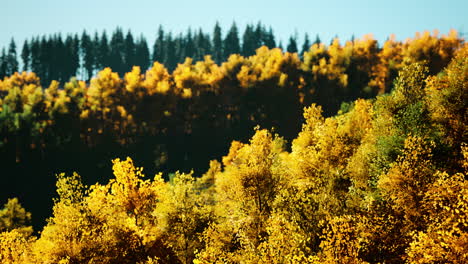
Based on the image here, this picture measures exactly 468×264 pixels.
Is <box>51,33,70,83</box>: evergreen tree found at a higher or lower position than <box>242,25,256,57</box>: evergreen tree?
lower

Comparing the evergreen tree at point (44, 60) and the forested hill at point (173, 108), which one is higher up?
the evergreen tree at point (44, 60)

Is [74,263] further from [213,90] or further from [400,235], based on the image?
[213,90]

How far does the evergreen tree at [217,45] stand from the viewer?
188500mm

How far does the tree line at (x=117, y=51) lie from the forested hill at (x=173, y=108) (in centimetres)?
6382

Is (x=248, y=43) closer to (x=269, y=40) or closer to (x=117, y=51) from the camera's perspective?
(x=269, y=40)

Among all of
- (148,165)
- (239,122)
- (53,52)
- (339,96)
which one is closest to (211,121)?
(239,122)

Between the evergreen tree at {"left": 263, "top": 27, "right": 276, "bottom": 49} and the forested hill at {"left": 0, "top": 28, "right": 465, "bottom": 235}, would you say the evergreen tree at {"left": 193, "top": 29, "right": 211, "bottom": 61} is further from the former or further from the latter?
the forested hill at {"left": 0, "top": 28, "right": 465, "bottom": 235}

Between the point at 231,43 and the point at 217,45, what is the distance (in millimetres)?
7555

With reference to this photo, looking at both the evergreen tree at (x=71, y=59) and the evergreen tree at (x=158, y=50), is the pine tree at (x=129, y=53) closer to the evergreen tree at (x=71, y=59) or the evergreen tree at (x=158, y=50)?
the evergreen tree at (x=158, y=50)

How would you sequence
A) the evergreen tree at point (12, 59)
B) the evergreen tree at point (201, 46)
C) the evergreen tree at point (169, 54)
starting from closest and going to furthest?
the evergreen tree at point (12, 59), the evergreen tree at point (169, 54), the evergreen tree at point (201, 46)

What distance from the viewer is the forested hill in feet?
290

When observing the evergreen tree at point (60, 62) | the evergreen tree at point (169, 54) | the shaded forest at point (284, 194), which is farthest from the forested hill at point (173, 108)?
the evergreen tree at point (169, 54)

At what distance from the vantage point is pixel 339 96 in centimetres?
10988

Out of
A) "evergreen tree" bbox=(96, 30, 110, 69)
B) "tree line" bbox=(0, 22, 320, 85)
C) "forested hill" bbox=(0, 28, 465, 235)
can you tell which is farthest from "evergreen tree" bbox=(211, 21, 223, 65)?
"forested hill" bbox=(0, 28, 465, 235)
